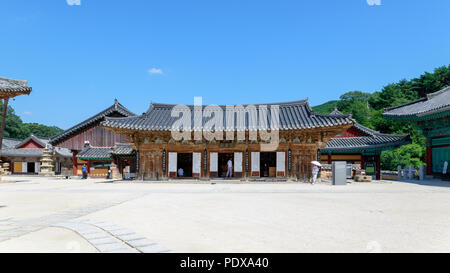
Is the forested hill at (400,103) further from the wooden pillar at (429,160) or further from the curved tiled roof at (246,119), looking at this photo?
the curved tiled roof at (246,119)

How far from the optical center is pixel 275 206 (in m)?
8.29

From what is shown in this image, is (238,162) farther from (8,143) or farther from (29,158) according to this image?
(8,143)

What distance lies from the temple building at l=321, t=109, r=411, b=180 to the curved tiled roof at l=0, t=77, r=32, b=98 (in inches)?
1033

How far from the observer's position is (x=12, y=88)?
19.2 m

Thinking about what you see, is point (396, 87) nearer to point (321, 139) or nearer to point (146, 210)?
point (321, 139)

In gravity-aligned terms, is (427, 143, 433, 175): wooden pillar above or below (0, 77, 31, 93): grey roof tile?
below

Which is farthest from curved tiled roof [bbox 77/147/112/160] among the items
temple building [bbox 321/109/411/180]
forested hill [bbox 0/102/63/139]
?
forested hill [bbox 0/102/63/139]

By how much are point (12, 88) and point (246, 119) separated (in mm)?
16791

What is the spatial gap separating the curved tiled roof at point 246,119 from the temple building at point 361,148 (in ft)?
27.6

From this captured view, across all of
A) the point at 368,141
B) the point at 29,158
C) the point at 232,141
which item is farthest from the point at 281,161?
the point at 29,158

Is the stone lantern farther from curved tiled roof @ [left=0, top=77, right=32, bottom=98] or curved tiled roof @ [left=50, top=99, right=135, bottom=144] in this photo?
curved tiled roof @ [left=0, top=77, right=32, bottom=98]

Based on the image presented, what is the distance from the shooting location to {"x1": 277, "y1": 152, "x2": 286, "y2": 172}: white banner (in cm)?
1936

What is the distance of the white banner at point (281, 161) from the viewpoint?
19359 mm
